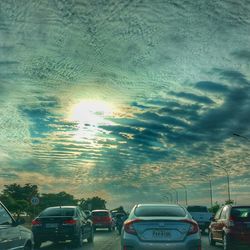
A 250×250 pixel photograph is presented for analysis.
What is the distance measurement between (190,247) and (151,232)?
2.91ft

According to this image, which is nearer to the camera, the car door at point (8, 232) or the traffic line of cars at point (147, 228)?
the car door at point (8, 232)

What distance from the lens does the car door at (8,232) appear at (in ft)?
29.0

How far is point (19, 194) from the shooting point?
10462 centimetres

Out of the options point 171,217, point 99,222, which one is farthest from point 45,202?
point 171,217

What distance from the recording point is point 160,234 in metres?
10.9

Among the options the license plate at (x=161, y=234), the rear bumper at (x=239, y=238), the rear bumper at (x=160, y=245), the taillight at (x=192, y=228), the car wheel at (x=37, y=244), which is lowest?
the car wheel at (x=37, y=244)

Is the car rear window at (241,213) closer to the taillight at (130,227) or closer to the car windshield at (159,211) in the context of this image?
the car windshield at (159,211)

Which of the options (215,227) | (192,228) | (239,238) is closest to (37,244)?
(215,227)

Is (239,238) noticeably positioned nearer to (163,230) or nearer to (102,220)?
(163,230)

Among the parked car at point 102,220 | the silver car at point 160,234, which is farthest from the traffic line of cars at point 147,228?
the parked car at point 102,220

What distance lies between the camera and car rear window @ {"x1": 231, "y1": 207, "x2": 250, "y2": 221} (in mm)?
17023

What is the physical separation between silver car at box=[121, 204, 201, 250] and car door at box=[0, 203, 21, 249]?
254 cm

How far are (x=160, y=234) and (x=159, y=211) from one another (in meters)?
1.12

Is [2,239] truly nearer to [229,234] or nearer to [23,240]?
[23,240]
